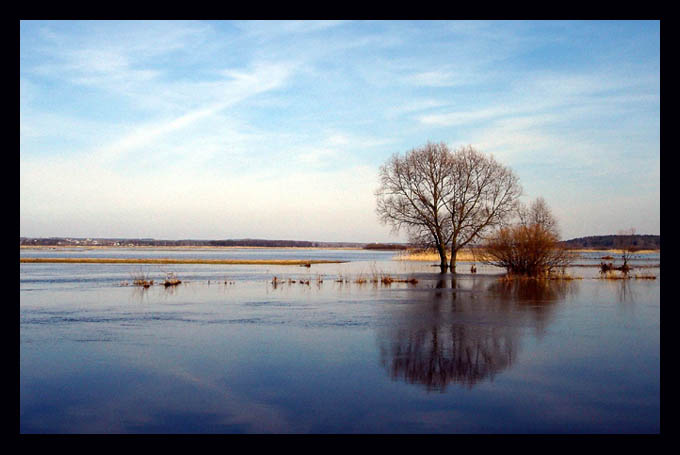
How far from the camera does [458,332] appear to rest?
14461mm

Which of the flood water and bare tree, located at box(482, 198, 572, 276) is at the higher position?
bare tree, located at box(482, 198, 572, 276)

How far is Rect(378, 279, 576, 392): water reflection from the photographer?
1043 centimetres

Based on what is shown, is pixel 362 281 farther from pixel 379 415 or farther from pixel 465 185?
pixel 379 415

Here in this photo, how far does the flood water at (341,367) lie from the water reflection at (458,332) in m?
0.05

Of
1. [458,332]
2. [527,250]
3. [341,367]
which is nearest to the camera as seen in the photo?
[341,367]

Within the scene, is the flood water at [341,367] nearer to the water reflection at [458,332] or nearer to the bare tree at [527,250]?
the water reflection at [458,332]

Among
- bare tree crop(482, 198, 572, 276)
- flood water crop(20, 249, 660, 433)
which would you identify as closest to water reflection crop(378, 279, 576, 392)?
flood water crop(20, 249, 660, 433)

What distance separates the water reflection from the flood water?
0.18ft

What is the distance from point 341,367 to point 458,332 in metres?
4.60

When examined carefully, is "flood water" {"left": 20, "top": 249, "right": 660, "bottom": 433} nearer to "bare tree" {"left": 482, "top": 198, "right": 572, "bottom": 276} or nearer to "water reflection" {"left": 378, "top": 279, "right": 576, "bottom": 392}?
"water reflection" {"left": 378, "top": 279, "right": 576, "bottom": 392}

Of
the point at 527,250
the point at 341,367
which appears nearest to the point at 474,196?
the point at 527,250

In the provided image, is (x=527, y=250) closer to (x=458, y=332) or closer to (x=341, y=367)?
(x=458, y=332)
